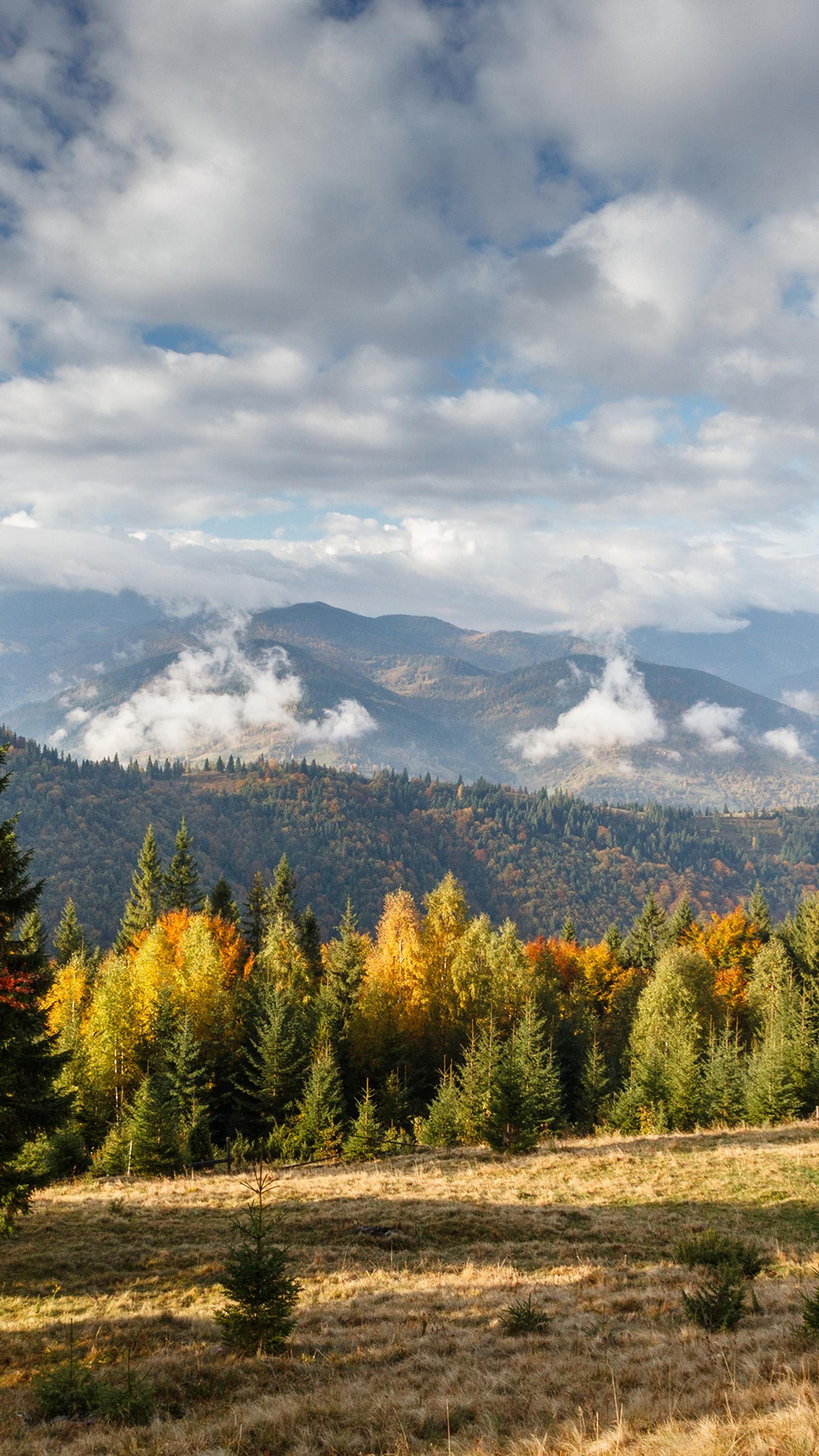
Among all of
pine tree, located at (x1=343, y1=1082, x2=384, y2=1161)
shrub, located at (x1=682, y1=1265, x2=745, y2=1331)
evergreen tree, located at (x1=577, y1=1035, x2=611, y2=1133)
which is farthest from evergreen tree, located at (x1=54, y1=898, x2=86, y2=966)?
shrub, located at (x1=682, y1=1265, x2=745, y2=1331)

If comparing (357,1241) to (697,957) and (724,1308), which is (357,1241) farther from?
(697,957)

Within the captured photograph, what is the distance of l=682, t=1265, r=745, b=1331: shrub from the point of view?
43.1ft

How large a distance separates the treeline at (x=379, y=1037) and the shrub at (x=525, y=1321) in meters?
22.7

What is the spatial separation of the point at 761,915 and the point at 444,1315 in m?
83.0

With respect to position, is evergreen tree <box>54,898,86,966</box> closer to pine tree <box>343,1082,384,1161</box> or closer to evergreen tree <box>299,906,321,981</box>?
evergreen tree <box>299,906,321,981</box>

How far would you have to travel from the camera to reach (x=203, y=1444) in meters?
9.98

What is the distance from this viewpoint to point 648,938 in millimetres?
90750

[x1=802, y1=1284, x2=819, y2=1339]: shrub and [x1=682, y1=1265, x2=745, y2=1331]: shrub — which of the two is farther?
[x1=682, y1=1265, x2=745, y2=1331]: shrub

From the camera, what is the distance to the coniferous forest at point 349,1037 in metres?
36.5

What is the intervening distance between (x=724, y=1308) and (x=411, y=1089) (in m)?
43.7

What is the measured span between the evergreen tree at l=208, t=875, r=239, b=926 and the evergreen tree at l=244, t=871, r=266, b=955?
1623 mm

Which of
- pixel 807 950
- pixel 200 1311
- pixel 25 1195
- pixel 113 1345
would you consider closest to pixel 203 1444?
pixel 113 1345

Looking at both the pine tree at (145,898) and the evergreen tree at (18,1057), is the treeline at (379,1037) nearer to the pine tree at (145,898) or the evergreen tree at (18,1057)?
the pine tree at (145,898)

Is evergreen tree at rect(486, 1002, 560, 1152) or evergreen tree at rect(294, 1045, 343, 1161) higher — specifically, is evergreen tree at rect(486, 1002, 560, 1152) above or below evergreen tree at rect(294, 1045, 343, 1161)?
above
